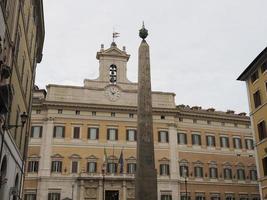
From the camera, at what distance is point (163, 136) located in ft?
130

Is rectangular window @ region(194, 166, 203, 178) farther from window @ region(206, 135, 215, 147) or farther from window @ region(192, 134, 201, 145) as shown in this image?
window @ region(206, 135, 215, 147)

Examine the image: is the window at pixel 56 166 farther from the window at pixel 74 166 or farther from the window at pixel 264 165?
the window at pixel 264 165

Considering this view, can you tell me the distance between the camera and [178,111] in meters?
40.8

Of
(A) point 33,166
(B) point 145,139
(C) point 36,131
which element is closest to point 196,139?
(C) point 36,131

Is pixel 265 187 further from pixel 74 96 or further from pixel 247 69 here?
pixel 74 96

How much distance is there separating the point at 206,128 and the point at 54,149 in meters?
17.0

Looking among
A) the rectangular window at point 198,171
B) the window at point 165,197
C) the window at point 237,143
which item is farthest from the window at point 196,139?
the window at point 165,197

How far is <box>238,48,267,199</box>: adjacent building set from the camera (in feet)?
83.2

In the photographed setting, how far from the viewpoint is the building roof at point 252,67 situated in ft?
84.2

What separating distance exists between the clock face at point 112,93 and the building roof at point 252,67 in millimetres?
14763

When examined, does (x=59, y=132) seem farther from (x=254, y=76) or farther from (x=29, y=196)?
(x=254, y=76)

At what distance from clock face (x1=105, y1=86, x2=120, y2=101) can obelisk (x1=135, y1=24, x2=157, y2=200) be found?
2309 centimetres

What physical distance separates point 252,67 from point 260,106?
3157 mm

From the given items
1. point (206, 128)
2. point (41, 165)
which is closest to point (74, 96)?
point (41, 165)
